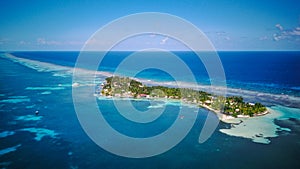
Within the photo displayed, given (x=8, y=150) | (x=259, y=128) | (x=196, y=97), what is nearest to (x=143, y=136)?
(x=8, y=150)

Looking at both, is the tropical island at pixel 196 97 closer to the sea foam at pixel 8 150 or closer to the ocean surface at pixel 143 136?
the ocean surface at pixel 143 136

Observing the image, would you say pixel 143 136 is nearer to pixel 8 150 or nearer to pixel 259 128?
pixel 8 150

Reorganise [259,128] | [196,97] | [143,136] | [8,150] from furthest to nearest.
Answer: [196,97]
[259,128]
[143,136]
[8,150]

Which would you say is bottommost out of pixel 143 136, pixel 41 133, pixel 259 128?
pixel 41 133

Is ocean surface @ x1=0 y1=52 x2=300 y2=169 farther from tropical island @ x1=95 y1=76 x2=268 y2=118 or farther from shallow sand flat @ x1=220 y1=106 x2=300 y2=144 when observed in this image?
tropical island @ x1=95 y1=76 x2=268 y2=118

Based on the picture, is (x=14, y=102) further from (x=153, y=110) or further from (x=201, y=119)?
(x=201, y=119)

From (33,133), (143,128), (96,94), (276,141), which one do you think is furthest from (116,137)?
(96,94)

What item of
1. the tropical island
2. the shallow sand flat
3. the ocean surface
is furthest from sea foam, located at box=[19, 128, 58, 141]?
the shallow sand flat

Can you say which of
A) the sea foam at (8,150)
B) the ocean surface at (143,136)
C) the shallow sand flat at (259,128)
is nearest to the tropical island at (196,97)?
the shallow sand flat at (259,128)
